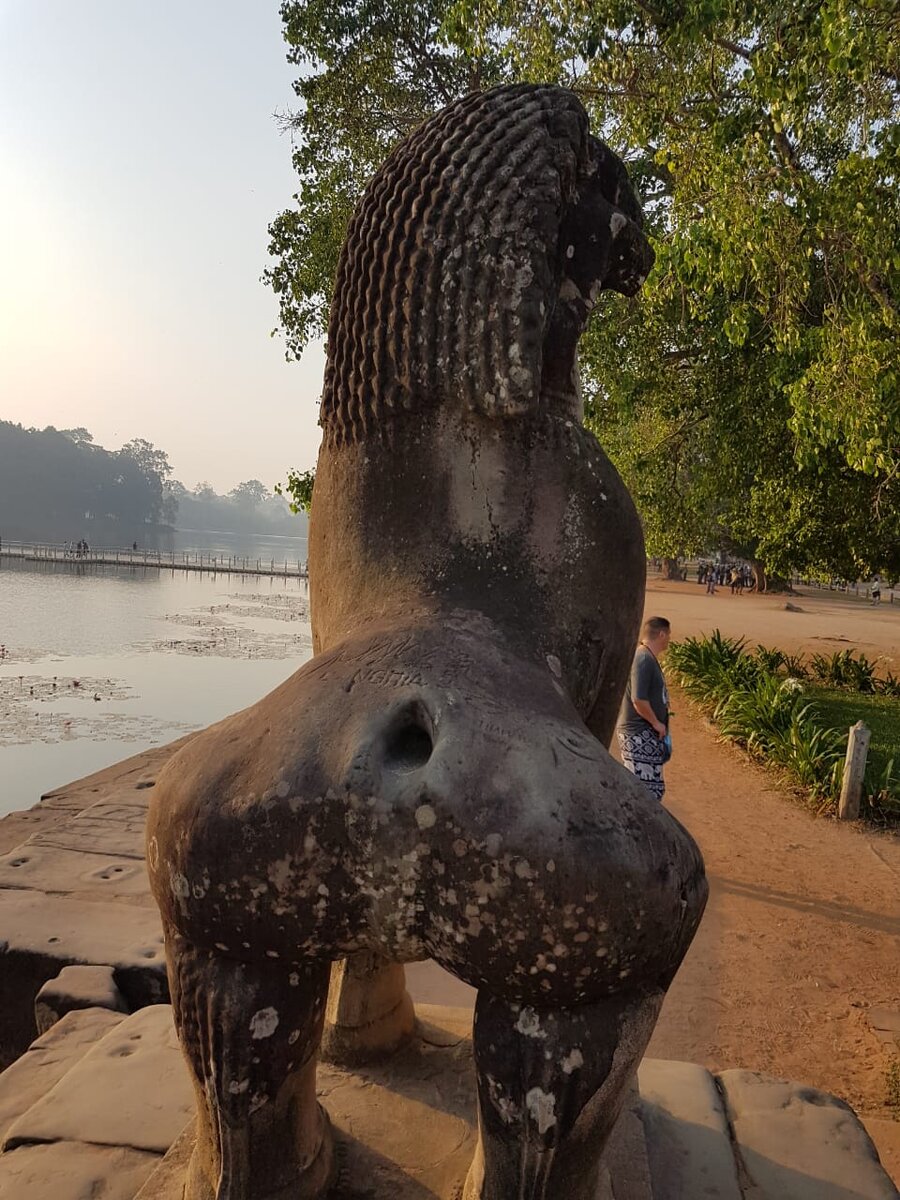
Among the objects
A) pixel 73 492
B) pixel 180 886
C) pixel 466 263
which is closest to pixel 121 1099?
pixel 180 886

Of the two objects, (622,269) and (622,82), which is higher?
(622,82)

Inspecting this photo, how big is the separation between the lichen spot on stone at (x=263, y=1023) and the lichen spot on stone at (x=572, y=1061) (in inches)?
18.5

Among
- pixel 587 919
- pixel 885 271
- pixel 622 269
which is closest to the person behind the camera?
pixel 587 919

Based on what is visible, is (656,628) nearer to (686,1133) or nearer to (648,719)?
(648,719)

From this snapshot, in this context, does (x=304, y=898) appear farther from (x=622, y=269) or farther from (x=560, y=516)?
(x=622, y=269)

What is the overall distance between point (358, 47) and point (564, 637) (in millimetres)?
12489

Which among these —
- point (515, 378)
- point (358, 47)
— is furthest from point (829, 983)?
point (358, 47)

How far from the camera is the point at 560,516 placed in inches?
68.7

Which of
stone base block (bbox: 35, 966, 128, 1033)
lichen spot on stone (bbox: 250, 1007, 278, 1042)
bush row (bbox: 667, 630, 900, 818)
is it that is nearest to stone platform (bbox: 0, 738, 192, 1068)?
stone base block (bbox: 35, 966, 128, 1033)

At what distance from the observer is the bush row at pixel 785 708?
7.85 metres

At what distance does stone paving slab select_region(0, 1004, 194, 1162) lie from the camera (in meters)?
2.19

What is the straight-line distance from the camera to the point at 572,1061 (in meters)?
1.34

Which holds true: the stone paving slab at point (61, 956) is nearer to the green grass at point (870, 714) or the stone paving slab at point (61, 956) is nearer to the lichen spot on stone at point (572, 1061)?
the lichen spot on stone at point (572, 1061)

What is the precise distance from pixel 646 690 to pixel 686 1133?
10.7ft
